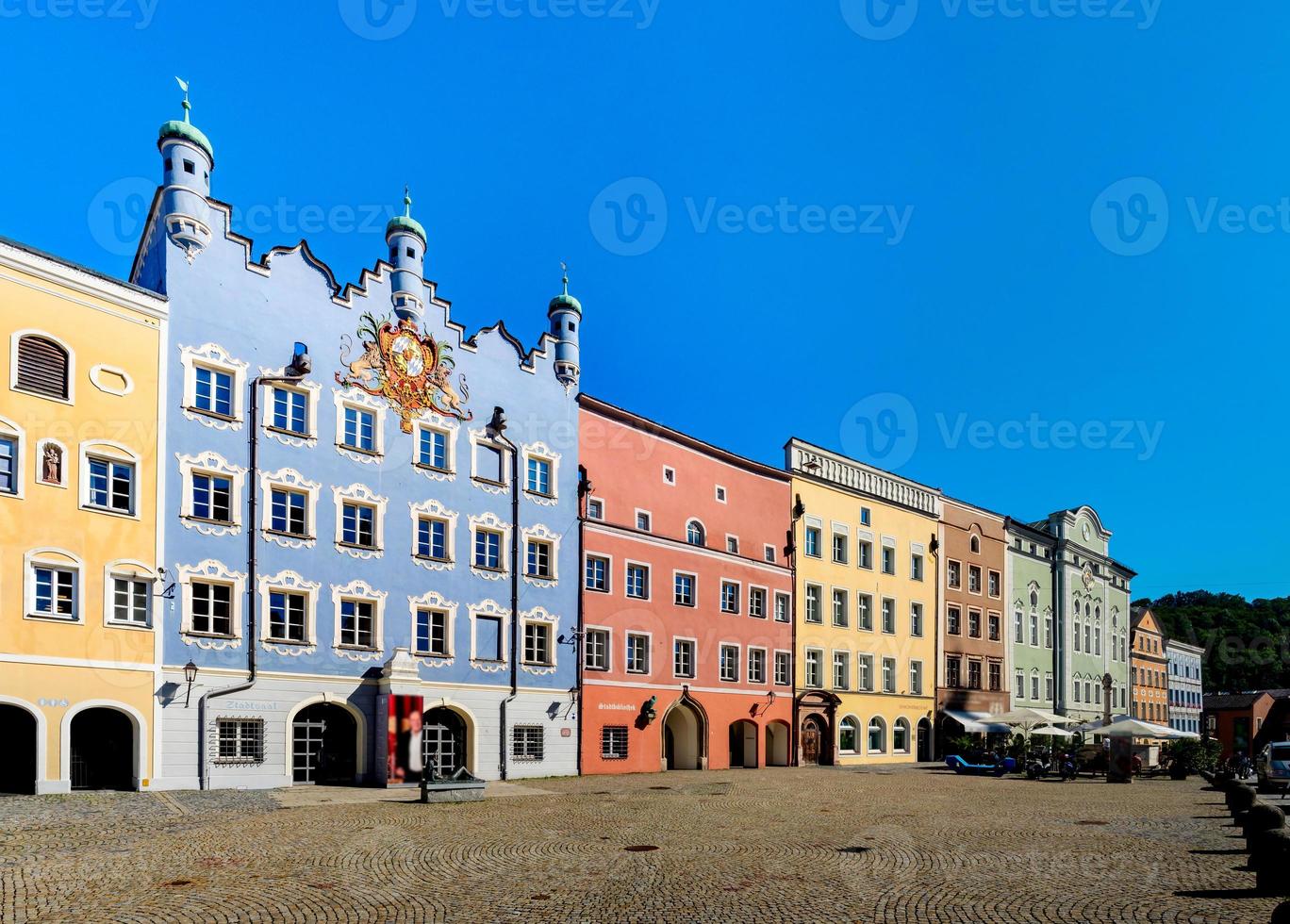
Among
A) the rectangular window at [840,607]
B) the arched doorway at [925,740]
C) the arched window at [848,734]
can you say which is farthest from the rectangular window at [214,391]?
the arched doorway at [925,740]

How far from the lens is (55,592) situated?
87.8ft

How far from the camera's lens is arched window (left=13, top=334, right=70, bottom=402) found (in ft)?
88.1

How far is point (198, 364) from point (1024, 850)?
81.6ft

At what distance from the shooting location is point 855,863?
54.0 ft

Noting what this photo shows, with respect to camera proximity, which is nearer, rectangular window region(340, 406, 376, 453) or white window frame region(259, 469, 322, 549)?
white window frame region(259, 469, 322, 549)

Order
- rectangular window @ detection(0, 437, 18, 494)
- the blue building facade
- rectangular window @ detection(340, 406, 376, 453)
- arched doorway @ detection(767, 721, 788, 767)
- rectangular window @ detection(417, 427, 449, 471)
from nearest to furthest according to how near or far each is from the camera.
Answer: rectangular window @ detection(0, 437, 18, 494)
the blue building facade
rectangular window @ detection(340, 406, 376, 453)
rectangular window @ detection(417, 427, 449, 471)
arched doorway @ detection(767, 721, 788, 767)

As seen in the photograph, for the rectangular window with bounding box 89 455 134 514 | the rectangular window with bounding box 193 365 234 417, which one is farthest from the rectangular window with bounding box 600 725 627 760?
the rectangular window with bounding box 89 455 134 514

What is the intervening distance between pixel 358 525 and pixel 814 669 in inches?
1010

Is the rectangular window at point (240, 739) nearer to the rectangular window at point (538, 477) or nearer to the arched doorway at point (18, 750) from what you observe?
the arched doorway at point (18, 750)

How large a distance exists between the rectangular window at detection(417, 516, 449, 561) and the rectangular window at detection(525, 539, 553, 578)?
138 inches

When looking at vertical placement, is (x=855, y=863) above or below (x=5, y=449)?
below

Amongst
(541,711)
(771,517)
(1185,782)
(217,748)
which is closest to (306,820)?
(217,748)

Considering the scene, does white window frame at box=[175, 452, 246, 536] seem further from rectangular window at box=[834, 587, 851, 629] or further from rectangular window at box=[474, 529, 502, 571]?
rectangular window at box=[834, 587, 851, 629]

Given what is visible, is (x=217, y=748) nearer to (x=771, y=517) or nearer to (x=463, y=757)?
(x=463, y=757)
